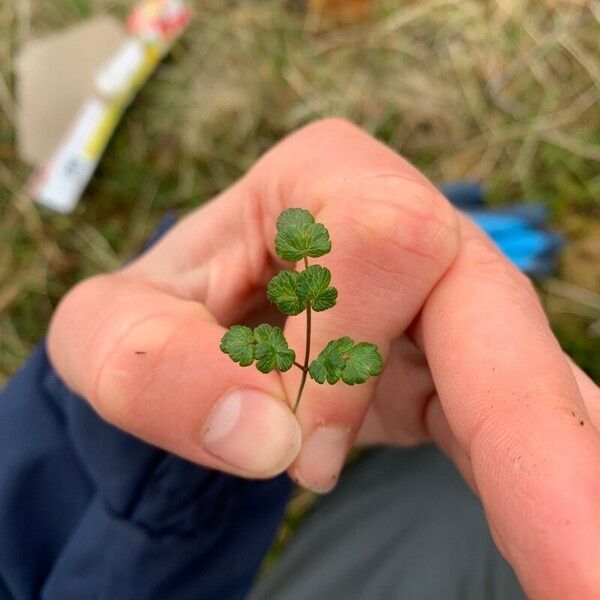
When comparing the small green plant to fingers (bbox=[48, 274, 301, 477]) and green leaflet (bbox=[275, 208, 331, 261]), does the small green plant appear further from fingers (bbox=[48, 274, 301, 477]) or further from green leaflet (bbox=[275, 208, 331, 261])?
fingers (bbox=[48, 274, 301, 477])

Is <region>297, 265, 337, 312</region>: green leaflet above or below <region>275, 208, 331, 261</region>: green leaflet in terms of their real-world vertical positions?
below

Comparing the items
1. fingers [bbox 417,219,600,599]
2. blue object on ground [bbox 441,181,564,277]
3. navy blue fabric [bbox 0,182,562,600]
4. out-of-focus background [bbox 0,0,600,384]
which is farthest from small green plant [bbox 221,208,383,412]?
out-of-focus background [bbox 0,0,600,384]

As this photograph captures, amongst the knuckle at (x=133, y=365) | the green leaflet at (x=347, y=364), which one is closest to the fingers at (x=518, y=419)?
the green leaflet at (x=347, y=364)

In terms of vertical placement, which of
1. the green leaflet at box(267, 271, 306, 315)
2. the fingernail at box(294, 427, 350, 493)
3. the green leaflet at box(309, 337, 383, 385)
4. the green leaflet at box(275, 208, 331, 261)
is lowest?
the fingernail at box(294, 427, 350, 493)

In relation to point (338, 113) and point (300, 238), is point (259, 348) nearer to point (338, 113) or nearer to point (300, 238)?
point (300, 238)

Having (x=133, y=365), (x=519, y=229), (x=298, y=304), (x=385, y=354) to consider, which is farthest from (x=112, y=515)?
(x=519, y=229)

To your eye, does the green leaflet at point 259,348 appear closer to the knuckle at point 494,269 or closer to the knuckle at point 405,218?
the knuckle at point 405,218
